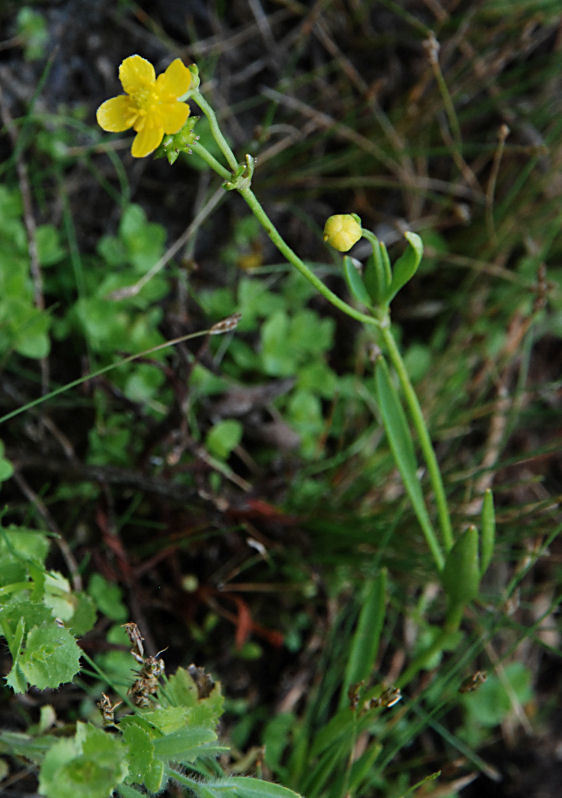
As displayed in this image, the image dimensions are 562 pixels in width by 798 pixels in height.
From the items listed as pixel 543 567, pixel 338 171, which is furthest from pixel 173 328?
pixel 543 567

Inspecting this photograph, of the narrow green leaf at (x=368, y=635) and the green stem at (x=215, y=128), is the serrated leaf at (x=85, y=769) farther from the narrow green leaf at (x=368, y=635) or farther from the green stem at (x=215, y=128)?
the green stem at (x=215, y=128)

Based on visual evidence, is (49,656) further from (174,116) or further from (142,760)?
(174,116)

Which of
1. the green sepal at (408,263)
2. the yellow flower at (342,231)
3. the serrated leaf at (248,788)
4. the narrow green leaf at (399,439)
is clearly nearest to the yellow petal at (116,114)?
the yellow flower at (342,231)

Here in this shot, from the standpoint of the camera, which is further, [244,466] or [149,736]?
[244,466]

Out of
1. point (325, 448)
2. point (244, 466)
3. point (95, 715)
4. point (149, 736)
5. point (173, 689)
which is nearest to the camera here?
point (149, 736)

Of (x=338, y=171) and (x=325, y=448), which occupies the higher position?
(x=338, y=171)

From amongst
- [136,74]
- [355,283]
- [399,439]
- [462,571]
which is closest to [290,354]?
[399,439]

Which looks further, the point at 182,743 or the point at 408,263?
the point at 408,263

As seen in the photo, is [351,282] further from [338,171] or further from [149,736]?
[338,171]
